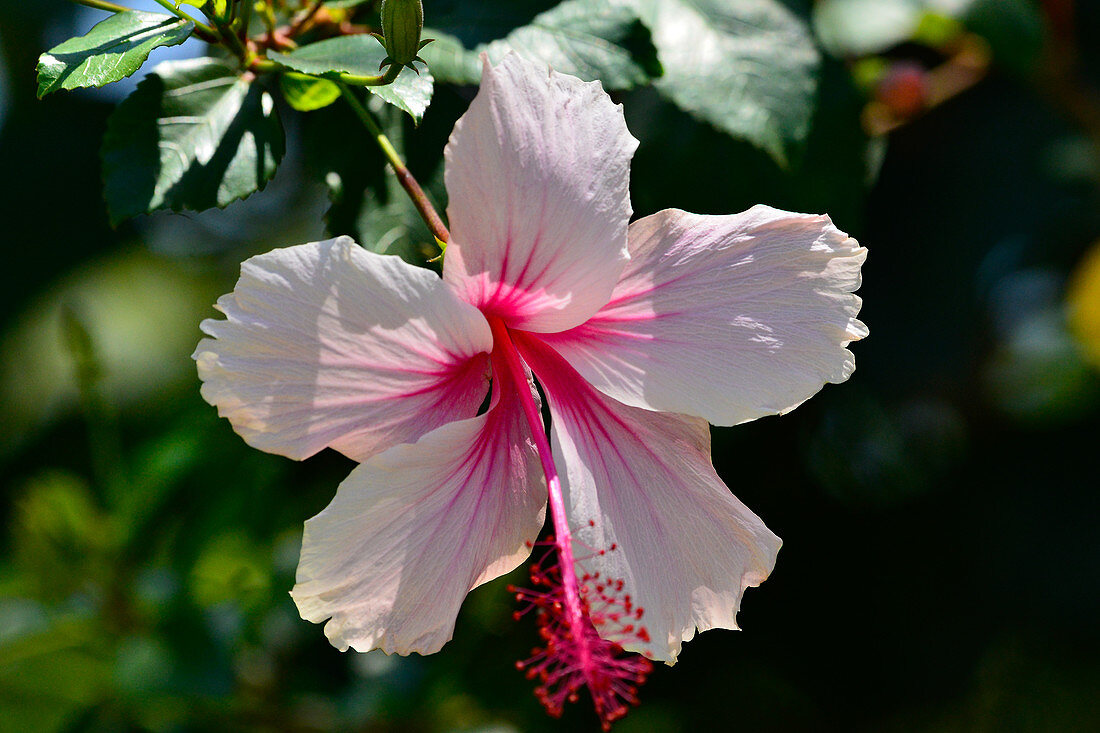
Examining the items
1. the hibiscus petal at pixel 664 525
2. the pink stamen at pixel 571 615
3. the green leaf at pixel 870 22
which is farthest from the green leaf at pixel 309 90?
the green leaf at pixel 870 22

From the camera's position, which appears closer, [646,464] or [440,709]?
[646,464]

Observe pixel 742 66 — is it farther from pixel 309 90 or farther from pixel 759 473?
pixel 759 473

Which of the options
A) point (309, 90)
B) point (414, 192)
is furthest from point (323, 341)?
point (309, 90)

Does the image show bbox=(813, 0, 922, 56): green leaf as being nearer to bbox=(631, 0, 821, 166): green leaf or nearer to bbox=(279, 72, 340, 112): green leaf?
bbox=(631, 0, 821, 166): green leaf

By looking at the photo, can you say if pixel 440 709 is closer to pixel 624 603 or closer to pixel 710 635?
pixel 710 635

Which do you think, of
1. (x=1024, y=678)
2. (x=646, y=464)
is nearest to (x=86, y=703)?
(x=646, y=464)

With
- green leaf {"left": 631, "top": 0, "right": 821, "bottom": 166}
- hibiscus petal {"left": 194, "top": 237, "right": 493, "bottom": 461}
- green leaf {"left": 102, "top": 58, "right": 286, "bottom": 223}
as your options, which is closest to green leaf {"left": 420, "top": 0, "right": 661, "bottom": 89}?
green leaf {"left": 631, "top": 0, "right": 821, "bottom": 166}
